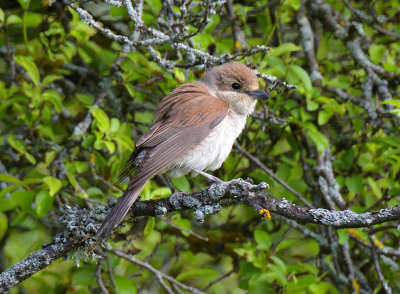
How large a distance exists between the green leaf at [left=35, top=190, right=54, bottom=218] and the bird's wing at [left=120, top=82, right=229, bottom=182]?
0.49 meters

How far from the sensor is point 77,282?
13.0 feet

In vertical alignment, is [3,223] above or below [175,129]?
below

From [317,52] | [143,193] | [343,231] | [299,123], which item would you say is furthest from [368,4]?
[143,193]

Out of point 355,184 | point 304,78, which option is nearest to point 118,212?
point 304,78

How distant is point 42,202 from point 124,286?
749mm

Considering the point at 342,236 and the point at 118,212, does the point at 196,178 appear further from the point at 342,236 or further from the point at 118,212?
the point at 118,212

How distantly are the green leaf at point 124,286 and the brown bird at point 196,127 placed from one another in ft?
2.26

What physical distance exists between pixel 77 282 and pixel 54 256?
1000 mm

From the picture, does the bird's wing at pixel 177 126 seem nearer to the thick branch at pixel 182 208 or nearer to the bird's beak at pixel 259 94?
the bird's beak at pixel 259 94

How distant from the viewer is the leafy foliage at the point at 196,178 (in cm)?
405

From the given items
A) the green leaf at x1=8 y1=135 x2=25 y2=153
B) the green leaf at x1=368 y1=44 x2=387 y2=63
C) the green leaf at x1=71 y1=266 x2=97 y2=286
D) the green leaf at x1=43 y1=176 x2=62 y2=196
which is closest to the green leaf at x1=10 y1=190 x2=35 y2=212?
the green leaf at x1=43 y1=176 x2=62 y2=196

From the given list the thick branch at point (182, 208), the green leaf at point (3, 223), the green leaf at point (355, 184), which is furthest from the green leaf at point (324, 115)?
the green leaf at point (3, 223)

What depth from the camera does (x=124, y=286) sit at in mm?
3836

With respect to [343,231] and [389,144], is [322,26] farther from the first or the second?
[343,231]
